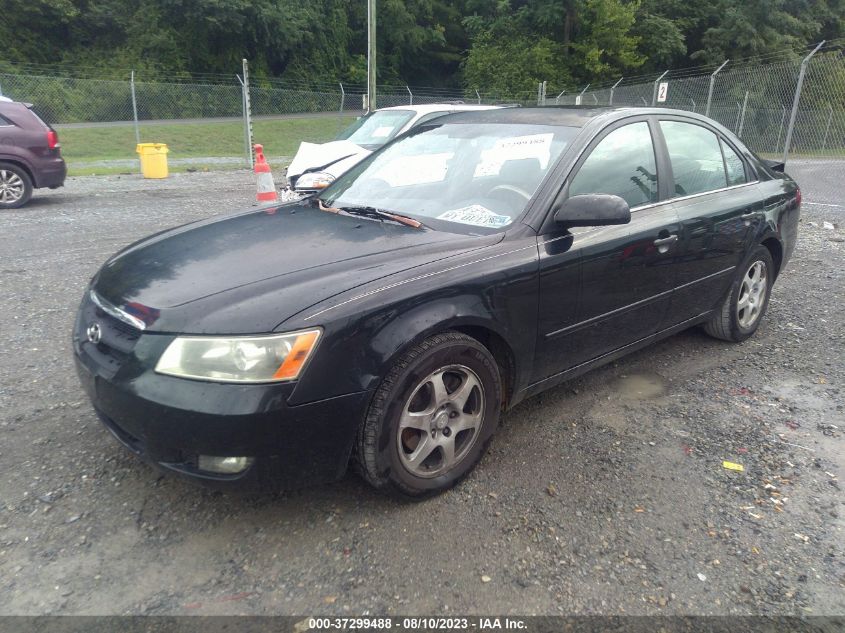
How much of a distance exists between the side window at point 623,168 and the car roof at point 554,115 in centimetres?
10

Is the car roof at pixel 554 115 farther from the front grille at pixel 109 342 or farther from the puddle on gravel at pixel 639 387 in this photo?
the front grille at pixel 109 342

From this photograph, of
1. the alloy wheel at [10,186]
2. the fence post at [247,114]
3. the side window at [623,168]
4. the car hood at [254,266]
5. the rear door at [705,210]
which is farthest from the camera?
the fence post at [247,114]

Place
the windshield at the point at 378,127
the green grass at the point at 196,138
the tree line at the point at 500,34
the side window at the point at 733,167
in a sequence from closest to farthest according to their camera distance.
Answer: the side window at the point at 733,167 → the windshield at the point at 378,127 → the green grass at the point at 196,138 → the tree line at the point at 500,34

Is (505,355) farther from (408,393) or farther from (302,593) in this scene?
(302,593)

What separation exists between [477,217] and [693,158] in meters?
1.75

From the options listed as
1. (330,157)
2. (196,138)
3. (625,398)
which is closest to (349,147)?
(330,157)

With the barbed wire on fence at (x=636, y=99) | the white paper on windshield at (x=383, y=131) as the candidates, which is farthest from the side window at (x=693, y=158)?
the barbed wire on fence at (x=636, y=99)

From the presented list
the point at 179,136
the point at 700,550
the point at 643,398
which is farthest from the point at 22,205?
the point at 179,136

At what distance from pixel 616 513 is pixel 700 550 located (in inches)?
13.5

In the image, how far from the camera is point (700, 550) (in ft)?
8.00

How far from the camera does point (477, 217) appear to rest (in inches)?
120

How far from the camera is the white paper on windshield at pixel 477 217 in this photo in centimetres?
299

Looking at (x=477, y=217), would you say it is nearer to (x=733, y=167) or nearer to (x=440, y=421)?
(x=440, y=421)

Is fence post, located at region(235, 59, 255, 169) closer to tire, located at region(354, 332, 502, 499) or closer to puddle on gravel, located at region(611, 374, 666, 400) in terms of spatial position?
puddle on gravel, located at region(611, 374, 666, 400)
